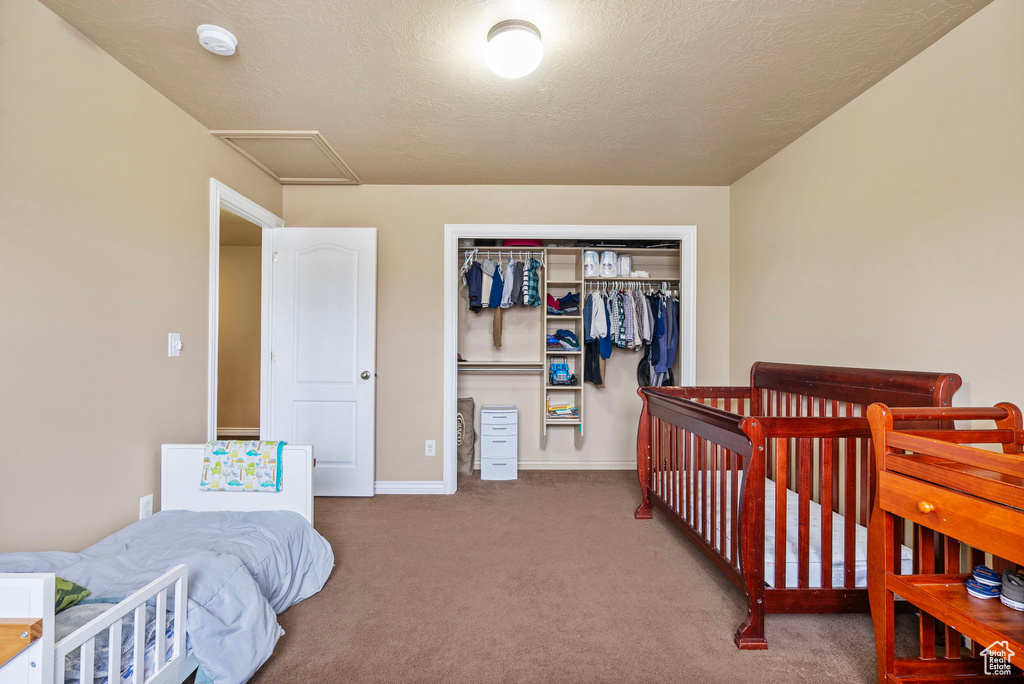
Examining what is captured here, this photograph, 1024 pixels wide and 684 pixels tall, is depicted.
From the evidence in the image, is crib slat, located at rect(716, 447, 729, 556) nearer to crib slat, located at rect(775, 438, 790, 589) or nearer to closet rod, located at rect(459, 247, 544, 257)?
crib slat, located at rect(775, 438, 790, 589)

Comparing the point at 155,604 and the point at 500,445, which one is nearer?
the point at 155,604

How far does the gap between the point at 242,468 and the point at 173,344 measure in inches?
29.8

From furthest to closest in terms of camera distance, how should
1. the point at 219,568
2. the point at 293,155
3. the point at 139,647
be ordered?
the point at 293,155
the point at 219,568
the point at 139,647

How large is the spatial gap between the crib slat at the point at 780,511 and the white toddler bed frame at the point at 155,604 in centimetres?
191

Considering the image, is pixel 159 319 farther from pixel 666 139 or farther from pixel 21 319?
pixel 666 139

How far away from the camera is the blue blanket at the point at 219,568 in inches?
56.2

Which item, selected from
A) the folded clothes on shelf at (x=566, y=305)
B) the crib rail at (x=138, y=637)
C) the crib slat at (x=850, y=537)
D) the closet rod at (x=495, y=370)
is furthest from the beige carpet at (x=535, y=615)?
the folded clothes on shelf at (x=566, y=305)

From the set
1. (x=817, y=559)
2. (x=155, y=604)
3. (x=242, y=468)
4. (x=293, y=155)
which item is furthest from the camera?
(x=293, y=155)

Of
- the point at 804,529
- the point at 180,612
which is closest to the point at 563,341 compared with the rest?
the point at 804,529

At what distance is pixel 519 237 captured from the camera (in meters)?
3.48

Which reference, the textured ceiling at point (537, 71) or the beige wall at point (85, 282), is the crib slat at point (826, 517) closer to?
the textured ceiling at point (537, 71)

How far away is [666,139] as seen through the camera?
2.67m

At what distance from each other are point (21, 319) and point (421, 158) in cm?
208

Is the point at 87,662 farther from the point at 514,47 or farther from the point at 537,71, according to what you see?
the point at 537,71
